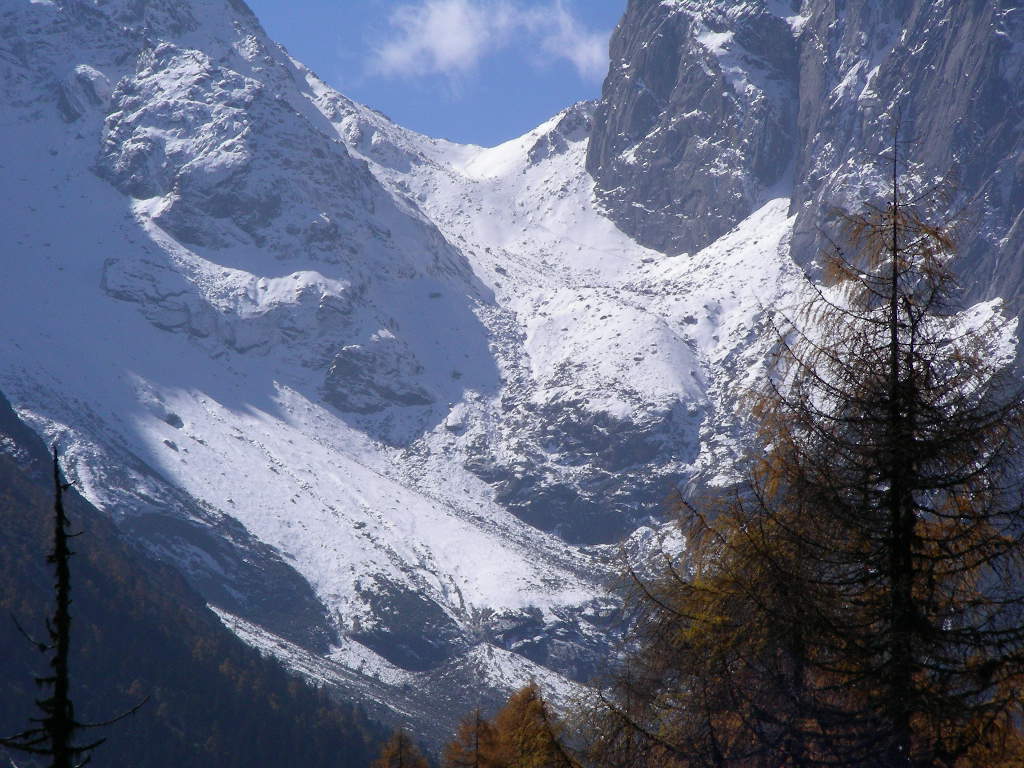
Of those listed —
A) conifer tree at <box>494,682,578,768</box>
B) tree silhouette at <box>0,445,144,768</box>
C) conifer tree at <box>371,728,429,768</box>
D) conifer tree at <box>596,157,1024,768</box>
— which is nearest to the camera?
tree silhouette at <box>0,445,144,768</box>

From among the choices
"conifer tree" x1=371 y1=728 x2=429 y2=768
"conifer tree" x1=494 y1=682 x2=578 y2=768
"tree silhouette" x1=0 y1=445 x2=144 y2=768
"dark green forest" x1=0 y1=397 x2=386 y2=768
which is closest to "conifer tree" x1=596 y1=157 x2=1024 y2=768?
"conifer tree" x1=494 y1=682 x2=578 y2=768

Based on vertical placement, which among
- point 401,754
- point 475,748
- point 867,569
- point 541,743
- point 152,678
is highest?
point 867,569

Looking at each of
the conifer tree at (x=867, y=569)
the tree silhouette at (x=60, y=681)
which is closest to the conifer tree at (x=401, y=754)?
the conifer tree at (x=867, y=569)

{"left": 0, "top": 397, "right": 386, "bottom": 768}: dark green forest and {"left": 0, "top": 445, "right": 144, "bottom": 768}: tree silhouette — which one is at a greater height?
{"left": 0, "top": 445, "right": 144, "bottom": 768}: tree silhouette

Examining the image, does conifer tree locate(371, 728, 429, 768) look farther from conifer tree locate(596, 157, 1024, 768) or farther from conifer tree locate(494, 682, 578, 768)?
conifer tree locate(596, 157, 1024, 768)

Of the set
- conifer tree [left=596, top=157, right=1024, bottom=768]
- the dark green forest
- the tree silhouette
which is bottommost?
the dark green forest

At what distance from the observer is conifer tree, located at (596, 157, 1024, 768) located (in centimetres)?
1134

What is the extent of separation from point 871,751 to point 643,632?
3435 mm

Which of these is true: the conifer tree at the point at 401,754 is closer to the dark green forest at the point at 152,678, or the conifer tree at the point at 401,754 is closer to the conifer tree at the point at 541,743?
the conifer tree at the point at 541,743

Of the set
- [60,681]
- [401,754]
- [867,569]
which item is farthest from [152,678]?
[867,569]

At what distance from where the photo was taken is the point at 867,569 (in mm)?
12203

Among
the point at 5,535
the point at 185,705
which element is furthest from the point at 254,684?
the point at 5,535

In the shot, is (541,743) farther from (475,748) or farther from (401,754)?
(475,748)

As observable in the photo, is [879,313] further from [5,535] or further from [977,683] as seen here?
[5,535]
